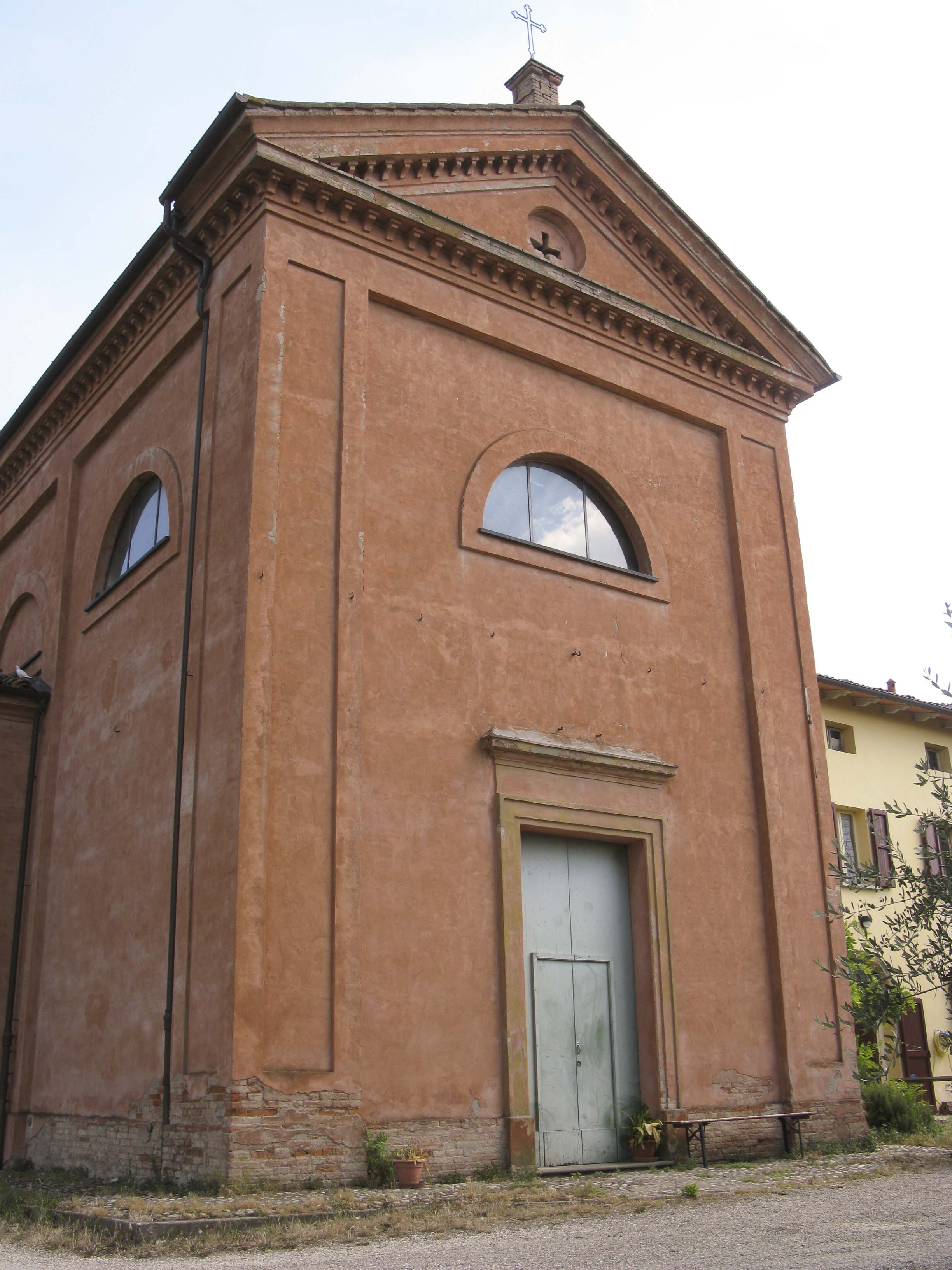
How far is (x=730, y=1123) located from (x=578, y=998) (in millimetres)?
2144

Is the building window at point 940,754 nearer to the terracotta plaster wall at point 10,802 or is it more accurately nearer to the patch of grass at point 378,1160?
the terracotta plaster wall at point 10,802

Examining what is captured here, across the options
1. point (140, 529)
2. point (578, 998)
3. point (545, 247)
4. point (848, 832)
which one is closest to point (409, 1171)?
point (578, 998)

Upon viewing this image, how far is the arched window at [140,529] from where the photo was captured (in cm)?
1305

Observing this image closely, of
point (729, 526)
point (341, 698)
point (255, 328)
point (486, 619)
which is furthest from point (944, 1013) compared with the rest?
point (255, 328)

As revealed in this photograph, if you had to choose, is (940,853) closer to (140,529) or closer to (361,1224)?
(361,1224)

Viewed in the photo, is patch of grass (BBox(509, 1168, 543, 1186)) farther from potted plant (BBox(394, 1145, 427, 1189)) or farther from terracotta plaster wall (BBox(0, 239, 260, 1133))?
terracotta plaster wall (BBox(0, 239, 260, 1133))

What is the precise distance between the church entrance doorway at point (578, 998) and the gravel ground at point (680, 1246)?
2.50 meters

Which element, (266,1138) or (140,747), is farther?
(140,747)

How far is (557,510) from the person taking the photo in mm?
13289

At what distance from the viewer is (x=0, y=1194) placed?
10.1 m

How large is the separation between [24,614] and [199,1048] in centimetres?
880

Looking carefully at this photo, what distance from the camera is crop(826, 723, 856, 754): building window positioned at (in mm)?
23625

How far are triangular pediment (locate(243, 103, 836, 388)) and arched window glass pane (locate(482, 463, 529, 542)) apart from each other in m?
2.77

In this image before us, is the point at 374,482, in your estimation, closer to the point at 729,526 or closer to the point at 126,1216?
the point at 729,526
